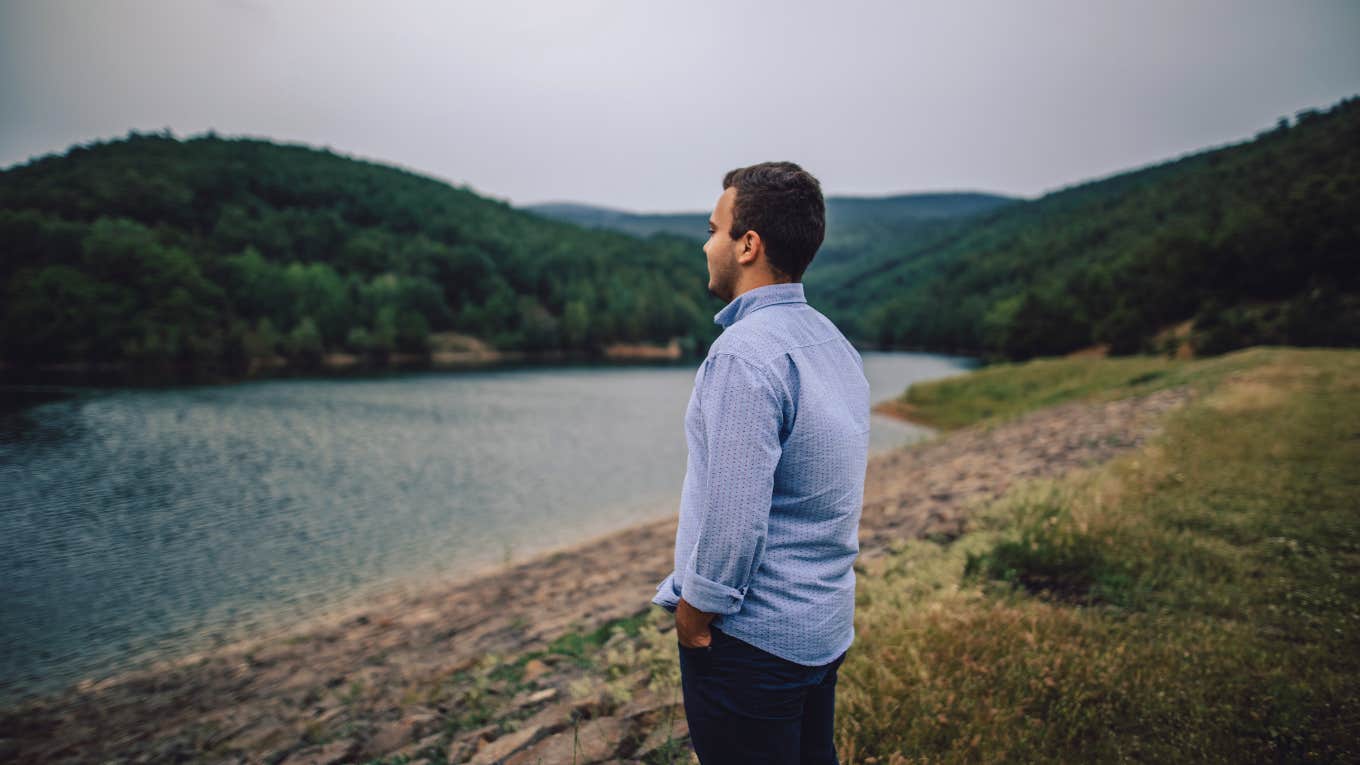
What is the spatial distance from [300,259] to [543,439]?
388 ft

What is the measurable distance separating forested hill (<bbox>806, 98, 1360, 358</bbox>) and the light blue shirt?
156 feet

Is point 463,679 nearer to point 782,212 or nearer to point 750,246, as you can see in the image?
point 750,246

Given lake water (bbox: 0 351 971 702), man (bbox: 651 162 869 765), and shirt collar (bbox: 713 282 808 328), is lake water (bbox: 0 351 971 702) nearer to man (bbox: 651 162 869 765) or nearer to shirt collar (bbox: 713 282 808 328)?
man (bbox: 651 162 869 765)

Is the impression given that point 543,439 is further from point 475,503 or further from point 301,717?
point 301,717

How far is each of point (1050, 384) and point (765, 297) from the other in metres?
40.5

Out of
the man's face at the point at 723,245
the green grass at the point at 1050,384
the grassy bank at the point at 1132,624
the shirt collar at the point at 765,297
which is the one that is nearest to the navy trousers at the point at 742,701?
the shirt collar at the point at 765,297

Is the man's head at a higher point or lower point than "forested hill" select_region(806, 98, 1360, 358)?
lower

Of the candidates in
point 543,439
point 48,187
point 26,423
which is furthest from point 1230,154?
point 48,187

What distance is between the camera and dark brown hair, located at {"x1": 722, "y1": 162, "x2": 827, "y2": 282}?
1.97 meters

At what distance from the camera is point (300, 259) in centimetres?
12281

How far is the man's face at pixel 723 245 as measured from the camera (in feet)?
6.87

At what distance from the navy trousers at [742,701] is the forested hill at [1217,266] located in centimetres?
4764

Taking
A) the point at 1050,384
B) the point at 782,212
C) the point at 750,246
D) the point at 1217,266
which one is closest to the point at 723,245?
the point at 750,246

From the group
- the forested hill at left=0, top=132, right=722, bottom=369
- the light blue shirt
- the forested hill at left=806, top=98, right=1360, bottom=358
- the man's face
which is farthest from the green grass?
the forested hill at left=0, top=132, right=722, bottom=369
